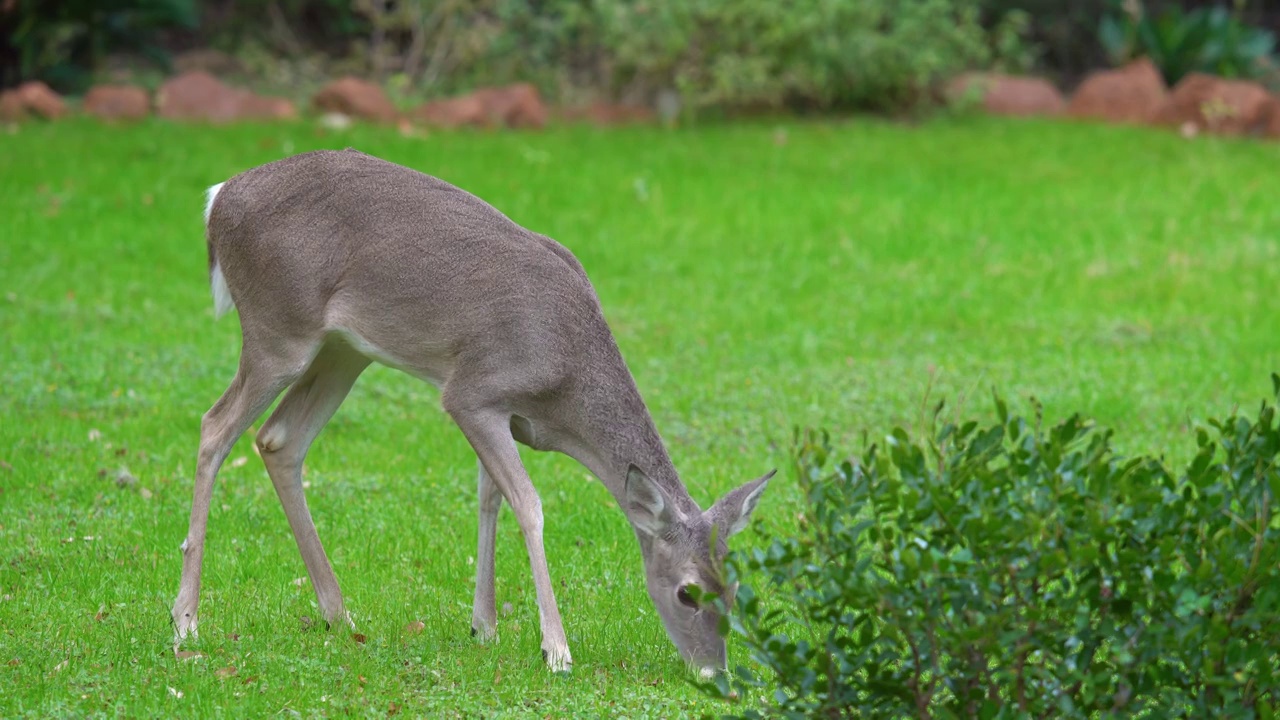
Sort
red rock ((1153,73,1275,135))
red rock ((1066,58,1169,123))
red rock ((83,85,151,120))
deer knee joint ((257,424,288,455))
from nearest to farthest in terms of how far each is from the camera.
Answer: deer knee joint ((257,424,288,455))
red rock ((83,85,151,120))
red rock ((1153,73,1275,135))
red rock ((1066,58,1169,123))

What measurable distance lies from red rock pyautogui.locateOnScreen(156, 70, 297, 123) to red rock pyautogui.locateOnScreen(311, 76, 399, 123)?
1.23ft

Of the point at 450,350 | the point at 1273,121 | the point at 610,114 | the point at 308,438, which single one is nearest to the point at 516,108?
the point at 610,114

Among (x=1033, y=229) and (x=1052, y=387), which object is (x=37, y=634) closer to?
(x=1052, y=387)

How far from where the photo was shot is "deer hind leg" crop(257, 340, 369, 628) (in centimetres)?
557

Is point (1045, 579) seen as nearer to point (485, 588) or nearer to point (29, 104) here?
point (485, 588)

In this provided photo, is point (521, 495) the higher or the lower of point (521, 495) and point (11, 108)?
the higher

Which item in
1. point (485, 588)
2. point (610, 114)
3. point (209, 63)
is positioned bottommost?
point (209, 63)

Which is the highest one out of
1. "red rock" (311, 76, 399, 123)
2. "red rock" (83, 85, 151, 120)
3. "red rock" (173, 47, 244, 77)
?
"red rock" (311, 76, 399, 123)

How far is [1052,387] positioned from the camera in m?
9.05

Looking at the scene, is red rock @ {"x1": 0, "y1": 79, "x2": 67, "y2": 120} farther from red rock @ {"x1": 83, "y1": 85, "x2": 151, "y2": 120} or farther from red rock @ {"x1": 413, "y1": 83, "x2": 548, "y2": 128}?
red rock @ {"x1": 413, "y1": 83, "x2": 548, "y2": 128}

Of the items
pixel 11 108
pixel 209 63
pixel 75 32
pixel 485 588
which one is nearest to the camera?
pixel 485 588

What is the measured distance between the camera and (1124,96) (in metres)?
17.5

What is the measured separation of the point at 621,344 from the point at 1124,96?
31.9 ft

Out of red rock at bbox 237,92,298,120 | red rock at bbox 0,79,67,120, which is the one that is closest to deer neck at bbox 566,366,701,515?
red rock at bbox 237,92,298,120
